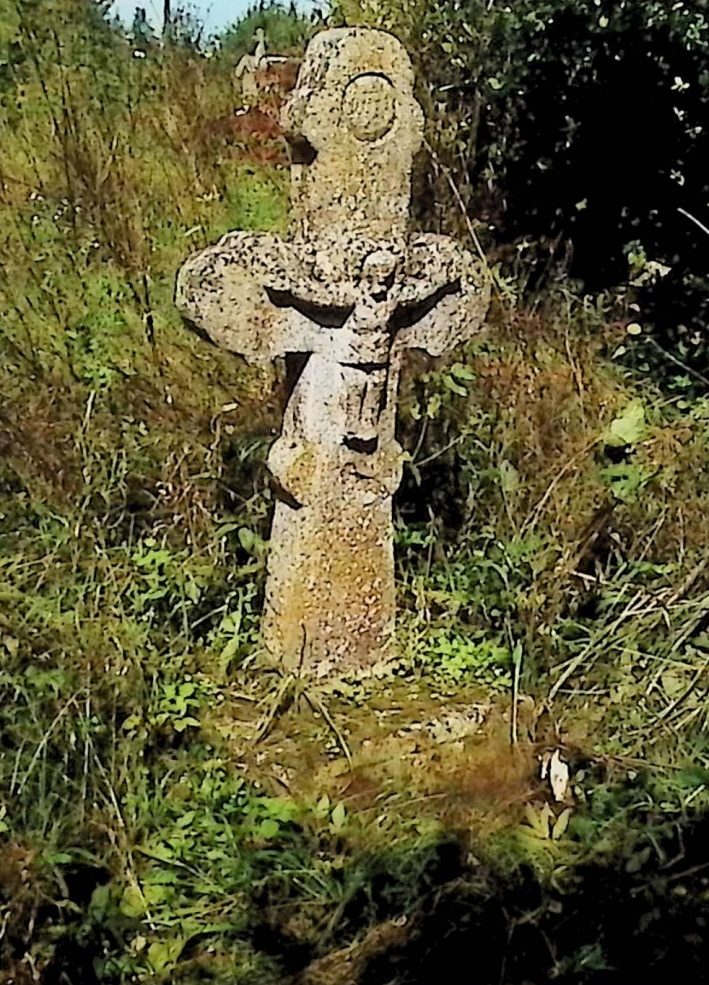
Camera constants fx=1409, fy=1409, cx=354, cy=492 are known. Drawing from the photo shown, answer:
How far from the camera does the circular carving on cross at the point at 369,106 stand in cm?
331

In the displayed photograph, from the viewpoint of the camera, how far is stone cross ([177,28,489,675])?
3.35 m

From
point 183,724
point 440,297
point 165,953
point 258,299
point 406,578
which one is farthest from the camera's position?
point 406,578

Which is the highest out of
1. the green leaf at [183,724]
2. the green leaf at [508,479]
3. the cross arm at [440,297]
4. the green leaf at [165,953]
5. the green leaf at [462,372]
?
the cross arm at [440,297]

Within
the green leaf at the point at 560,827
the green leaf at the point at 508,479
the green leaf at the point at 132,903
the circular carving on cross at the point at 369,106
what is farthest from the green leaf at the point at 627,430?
the green leaf at the point at 132,903

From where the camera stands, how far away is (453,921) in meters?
2.84

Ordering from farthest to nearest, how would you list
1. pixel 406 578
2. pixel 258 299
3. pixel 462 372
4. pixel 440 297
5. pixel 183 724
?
pixel 462 372, pixel 406 578, pixel 440 297, pixel 258 299, pixel 183 724

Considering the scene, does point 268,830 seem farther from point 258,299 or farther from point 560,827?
point 258,299

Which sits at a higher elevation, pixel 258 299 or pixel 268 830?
pixel 258 299

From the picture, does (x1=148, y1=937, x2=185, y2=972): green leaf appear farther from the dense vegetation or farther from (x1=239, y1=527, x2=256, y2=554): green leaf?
(x1=239, y1=527, x2=256, y2=554): green leaf

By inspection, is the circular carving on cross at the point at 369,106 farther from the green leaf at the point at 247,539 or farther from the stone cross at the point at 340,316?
the green leaf at the point at 247,539

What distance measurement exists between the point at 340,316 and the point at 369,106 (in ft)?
1.67

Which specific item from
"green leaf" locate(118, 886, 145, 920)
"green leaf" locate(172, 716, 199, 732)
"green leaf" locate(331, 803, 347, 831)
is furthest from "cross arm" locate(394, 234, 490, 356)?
"green leaf" locate(118, 886, 145, 920)

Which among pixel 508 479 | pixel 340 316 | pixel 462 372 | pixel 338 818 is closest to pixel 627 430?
pixel 508 479

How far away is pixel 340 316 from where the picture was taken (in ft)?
11.5
